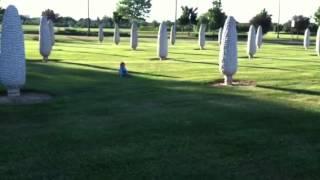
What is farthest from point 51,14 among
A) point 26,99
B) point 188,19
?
point 26,99

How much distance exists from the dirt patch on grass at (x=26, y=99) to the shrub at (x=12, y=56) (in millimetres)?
421

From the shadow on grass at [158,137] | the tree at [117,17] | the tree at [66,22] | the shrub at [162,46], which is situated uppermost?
the tree at [117,17]

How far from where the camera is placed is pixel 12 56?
17844 mm

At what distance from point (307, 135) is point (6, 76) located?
30.4 feet

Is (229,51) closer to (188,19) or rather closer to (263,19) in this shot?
(263,19)

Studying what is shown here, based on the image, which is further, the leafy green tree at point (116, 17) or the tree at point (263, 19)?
the leafy green tree at point (116, 17)

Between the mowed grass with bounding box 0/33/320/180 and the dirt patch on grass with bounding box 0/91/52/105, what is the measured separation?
0.45m

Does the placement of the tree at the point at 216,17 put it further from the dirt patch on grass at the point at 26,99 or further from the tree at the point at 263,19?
the dirt patch on grass at the point at 26,99

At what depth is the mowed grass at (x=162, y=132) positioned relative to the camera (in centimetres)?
989

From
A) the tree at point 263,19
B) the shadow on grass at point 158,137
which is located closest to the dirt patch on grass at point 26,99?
the shadow on grass at point 158,137

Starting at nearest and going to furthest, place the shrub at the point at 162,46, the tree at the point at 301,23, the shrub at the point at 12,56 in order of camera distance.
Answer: the shrub at the point at 12,56
the shrub at the point at 162,46
the tree at the point at 301,23

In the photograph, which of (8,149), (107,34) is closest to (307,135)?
(8,149)

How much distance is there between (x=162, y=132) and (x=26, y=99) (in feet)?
20.5

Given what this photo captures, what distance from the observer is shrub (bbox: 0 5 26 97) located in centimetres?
1778
